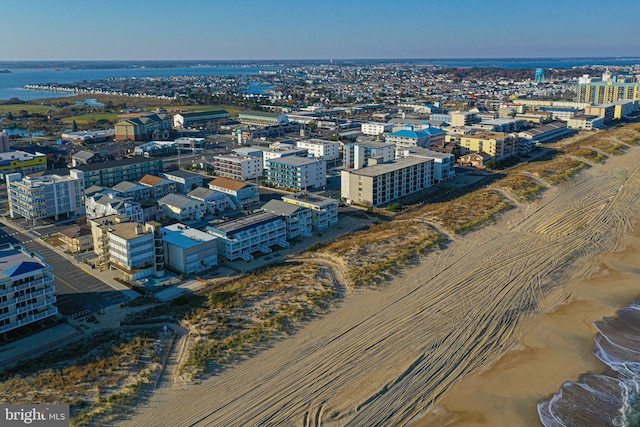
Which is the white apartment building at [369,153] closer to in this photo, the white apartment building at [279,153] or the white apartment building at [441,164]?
the white apartment building at [441,164]

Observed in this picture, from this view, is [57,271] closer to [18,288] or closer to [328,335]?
[18,288]

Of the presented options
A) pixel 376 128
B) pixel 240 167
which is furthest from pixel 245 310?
pixel 376 128

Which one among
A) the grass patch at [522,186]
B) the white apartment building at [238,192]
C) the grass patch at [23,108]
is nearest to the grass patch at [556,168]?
the grass patch at [522,186]

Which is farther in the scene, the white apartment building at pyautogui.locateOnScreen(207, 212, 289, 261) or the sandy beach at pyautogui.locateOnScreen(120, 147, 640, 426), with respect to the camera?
the white apartment building at pyautogui.locateOnScreen(207, 212, 289, 261)

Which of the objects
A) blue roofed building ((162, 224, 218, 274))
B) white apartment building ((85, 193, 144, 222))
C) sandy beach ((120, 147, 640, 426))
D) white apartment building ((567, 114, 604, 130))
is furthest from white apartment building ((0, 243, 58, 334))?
white apartment building ((567, 114, 604, 130))

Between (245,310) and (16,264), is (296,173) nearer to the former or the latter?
(245,310)

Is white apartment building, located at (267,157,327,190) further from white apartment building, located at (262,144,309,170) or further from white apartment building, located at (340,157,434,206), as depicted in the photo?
white apartment building, located at (340,157,434,206)

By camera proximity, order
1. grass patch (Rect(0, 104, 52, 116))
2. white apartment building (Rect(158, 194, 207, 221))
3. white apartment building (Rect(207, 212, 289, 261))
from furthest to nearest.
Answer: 1. grass patch (Rect(0, 104, 52, 116))
2. white apartment building (Rect(158, 194, 207, 221))
3. white apartment building (Rect(207, 212, 289, 261))

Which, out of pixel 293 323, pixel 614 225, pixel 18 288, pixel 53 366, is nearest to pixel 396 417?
pixel 293 323
